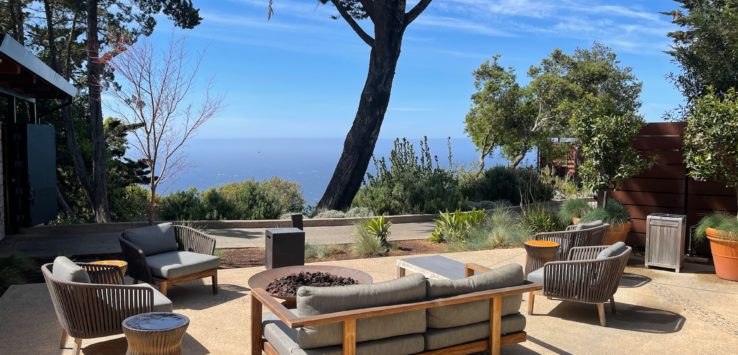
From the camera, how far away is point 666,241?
7.18 metres

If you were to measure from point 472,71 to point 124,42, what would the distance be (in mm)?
14314

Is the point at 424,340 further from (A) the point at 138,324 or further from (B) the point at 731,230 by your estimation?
(B) the point at 731,230

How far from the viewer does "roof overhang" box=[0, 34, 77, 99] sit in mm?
6309

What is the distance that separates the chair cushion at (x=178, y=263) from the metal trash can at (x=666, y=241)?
572 centimetres

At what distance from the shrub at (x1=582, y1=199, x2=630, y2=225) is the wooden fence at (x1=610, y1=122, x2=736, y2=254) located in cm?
55

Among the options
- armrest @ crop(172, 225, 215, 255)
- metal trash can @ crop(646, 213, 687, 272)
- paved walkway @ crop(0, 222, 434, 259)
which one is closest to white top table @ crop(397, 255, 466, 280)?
armrest @ crop(172, 225, 215, 255)

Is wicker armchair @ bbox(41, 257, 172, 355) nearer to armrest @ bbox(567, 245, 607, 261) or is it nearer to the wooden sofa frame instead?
the wooden sofa frame

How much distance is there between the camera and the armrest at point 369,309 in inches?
123

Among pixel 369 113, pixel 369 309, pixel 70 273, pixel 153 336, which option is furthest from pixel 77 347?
pixel 369 113

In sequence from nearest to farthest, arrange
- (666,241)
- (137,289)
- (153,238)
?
(137,289) → (153,238) → (666,241)

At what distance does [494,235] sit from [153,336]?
6.62 meters

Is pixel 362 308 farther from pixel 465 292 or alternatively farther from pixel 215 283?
pixel 215 283

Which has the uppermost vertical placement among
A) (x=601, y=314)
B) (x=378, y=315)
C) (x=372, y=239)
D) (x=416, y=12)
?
(x=416, y=12)

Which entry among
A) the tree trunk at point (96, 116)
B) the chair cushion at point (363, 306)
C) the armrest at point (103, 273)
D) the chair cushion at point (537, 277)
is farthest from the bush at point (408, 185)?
the chair cushion at point (363, 306)
